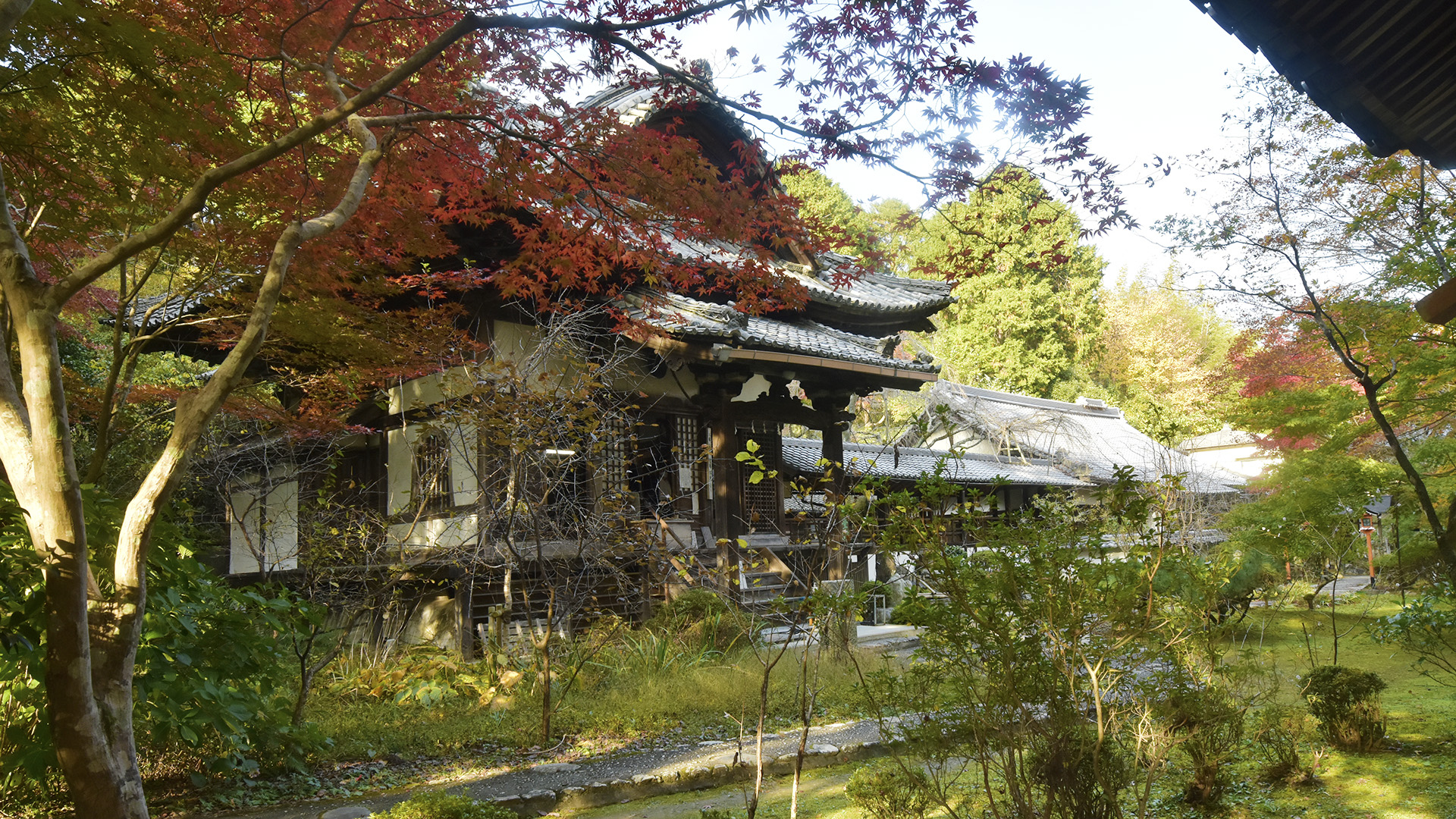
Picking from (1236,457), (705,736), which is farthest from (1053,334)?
(705,736)

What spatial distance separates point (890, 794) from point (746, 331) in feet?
A: 21.4

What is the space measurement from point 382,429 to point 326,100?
20.2 ft

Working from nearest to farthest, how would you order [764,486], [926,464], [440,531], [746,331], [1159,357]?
[746,331] < [440,531] < [764,486] < [926,464] < [1159,357]

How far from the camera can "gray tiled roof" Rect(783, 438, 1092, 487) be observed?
18.6 meters

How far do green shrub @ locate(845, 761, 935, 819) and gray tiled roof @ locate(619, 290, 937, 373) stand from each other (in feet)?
19.0

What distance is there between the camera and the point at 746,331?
401 inches

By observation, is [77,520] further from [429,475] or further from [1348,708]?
[1348,708]

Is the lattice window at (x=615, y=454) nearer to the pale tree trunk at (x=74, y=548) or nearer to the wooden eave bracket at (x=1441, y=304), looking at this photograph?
the pale tree trunk at (x=74, y=548)

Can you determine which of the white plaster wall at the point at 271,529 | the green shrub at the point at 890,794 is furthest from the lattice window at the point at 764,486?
the green shrub at the point at 890,794

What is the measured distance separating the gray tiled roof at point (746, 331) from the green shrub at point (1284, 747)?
5.93m

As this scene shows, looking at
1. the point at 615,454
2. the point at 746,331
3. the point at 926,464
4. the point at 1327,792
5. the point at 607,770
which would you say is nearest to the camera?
the point at 1327,792

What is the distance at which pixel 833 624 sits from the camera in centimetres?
955

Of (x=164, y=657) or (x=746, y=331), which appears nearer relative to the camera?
(x=164, y=657)

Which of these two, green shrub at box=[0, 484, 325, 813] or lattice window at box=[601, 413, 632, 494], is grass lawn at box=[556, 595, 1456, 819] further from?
lattice window at box=[601, 413, 632, 494]
